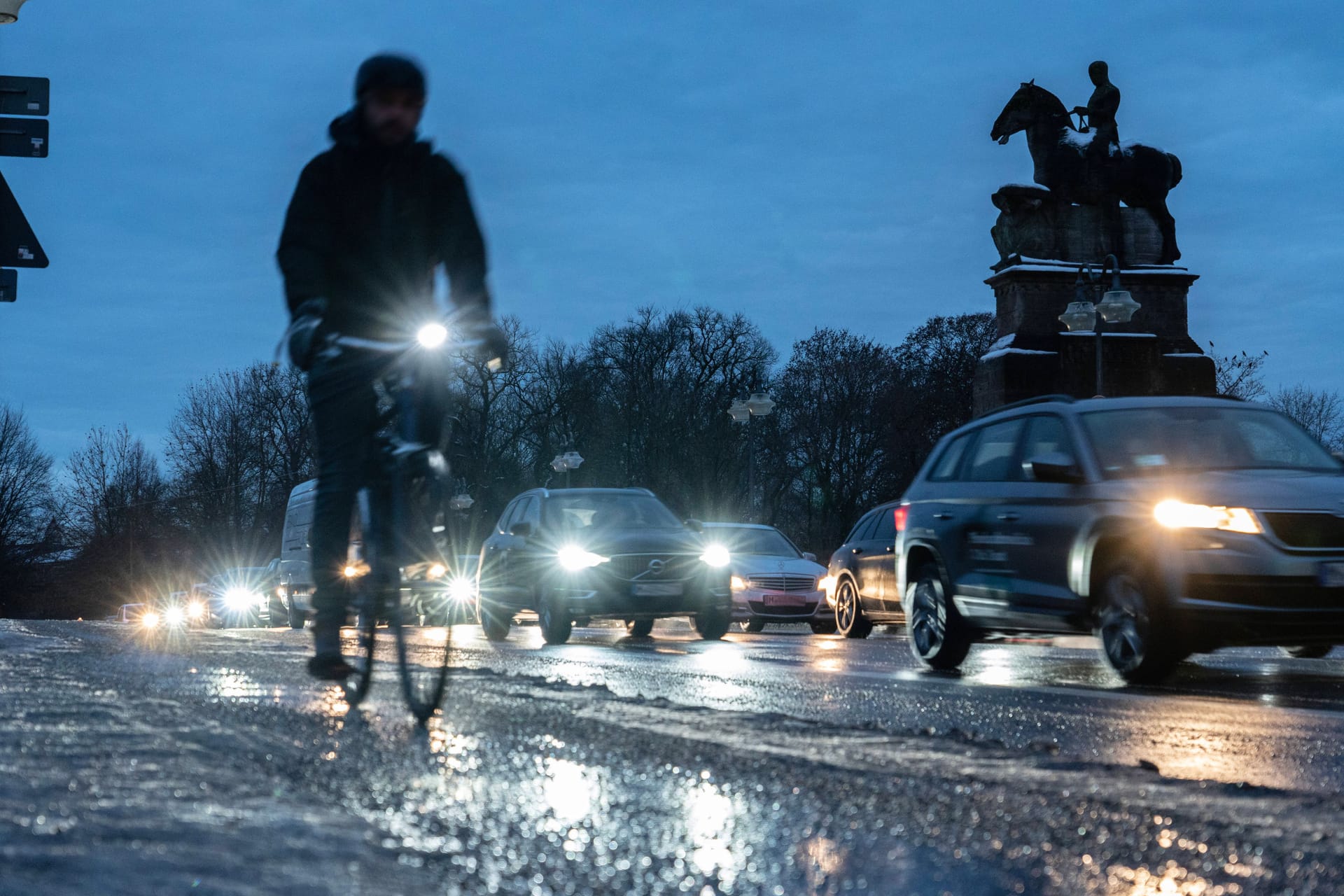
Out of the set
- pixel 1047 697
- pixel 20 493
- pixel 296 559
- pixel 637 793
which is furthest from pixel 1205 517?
pixel 20 493

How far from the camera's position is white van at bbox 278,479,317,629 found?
113 ft

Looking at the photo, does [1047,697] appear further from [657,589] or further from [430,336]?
[657,589]

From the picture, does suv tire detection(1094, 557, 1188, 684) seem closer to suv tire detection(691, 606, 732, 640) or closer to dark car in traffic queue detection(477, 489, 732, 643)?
dark car in traffic queue detection(477, 489, 732, 643)

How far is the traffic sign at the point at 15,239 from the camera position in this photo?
14.4 metres

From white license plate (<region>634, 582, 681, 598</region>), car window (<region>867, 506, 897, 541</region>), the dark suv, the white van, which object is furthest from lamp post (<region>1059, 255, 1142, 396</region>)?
the dark suv

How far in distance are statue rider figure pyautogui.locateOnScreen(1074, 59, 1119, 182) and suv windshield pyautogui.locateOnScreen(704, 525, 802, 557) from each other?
21.0 metres

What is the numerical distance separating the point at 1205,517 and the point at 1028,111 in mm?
35282

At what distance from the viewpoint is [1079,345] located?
4059 centimetres

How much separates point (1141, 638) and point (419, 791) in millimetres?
6004

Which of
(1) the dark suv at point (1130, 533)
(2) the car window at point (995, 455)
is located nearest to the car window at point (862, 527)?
(1) the dark suv at point (1130, 533)

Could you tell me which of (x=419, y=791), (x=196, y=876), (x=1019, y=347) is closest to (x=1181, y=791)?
(x=419, y=791)

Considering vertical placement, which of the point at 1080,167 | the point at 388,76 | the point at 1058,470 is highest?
the point at 1080,167

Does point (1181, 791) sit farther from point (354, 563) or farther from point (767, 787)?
point (354, 563)

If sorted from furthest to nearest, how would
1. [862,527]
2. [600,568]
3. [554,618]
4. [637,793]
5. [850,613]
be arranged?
[862,527], [850,613], [600,568], [554,618], [637,793]
